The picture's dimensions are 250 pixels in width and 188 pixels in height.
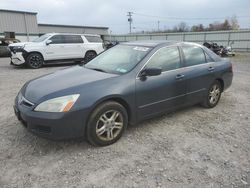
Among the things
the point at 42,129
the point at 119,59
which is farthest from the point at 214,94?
the point at 42,129

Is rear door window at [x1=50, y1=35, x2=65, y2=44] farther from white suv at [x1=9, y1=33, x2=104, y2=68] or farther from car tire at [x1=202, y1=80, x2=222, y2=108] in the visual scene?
car tire at [x1=202, y1=80, x2=222, y2=108]

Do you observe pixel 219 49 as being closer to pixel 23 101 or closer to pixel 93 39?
pixel 93 39

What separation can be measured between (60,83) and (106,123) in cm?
87

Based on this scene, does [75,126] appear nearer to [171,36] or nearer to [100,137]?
[100,137]

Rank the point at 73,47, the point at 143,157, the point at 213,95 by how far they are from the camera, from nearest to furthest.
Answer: the point at 143,157, the point at 213,95, the point at 73,47

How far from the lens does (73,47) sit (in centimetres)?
1165

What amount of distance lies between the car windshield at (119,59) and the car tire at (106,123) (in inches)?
24.9

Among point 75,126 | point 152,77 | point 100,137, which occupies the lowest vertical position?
point 100,137

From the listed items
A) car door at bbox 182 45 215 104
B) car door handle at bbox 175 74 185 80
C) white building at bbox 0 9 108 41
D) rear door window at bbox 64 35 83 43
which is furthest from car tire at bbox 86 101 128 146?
white building at bbox 0 9 108 41

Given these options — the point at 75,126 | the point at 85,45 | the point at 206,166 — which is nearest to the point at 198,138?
the point at 206,166

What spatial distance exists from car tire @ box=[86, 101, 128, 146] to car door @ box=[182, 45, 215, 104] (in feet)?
5.12

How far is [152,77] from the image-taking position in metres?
3.58

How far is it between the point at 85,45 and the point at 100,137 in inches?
378

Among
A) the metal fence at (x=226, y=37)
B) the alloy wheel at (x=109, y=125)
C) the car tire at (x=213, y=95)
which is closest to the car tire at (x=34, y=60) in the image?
the car tire at (x=213, y=95)
